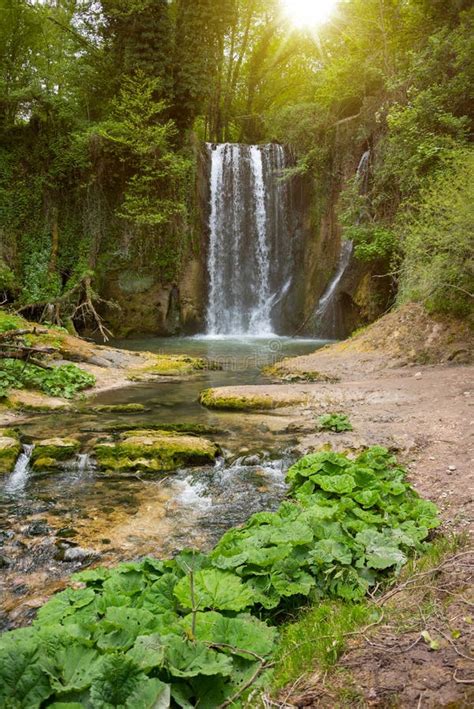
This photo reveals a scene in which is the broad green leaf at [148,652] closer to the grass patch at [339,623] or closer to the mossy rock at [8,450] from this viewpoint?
the grass patch at [339,623]

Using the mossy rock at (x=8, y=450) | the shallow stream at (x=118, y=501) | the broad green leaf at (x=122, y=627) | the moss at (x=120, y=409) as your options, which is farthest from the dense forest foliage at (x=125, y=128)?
the broad green leaf at (x=122, y=627)

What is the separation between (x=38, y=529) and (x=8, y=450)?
168cm

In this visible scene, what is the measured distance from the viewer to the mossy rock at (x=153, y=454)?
17.3 ft

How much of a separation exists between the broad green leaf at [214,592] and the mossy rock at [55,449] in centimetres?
346

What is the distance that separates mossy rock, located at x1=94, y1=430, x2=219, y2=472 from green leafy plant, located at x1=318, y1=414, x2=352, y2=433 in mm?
1475

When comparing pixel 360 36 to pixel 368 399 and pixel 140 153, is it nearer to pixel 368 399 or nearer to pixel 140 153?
pixel 140 153

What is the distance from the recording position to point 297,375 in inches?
390

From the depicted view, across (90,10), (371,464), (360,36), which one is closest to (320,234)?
(360,36)

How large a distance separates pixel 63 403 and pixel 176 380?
9.43 feet

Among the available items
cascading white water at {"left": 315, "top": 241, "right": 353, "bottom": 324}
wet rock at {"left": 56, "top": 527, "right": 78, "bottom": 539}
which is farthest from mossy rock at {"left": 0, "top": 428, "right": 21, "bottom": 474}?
cascading white water at {"left": 315, "top": 241, "right": 353, "bottom": 324}

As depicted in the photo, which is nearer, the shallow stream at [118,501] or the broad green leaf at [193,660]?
the broad green leaf at [193,660]

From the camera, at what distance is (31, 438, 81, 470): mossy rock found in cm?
541

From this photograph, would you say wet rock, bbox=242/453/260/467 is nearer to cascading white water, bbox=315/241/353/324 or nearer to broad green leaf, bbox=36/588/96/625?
broad green leaf, bbox=36/588/96/625

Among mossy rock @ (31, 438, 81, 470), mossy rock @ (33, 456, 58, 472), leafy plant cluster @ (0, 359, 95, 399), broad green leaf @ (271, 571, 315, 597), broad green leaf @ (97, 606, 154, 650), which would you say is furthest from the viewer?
leafy plant cluster @ (0, 359, 95, 399)
